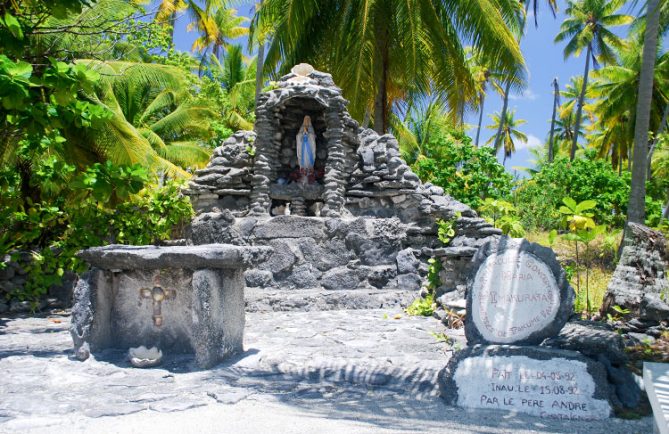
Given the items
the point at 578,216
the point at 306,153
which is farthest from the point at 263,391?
the point at 306,153

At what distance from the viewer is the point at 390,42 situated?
14.2 m

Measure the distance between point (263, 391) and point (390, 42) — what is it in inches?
471

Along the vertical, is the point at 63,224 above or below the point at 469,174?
below

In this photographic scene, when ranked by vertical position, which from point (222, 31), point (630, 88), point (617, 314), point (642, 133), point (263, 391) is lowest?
point (263, 391)

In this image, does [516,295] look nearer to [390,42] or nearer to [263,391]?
[263,391]

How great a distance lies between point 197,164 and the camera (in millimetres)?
17891

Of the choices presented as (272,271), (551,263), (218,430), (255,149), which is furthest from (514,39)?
(218,430)

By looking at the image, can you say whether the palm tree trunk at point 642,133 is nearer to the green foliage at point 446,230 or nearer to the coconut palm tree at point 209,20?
the green foliage at point 446,230

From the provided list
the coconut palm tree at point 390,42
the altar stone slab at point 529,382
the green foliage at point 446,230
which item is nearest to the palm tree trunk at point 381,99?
the coconut palm tree at point 390,42

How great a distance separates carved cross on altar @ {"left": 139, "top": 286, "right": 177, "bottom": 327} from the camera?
17.4ft

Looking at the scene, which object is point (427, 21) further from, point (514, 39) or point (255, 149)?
point (255, 149)

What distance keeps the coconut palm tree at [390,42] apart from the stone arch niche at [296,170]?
6.65ft

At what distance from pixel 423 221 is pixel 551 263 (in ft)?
19.2

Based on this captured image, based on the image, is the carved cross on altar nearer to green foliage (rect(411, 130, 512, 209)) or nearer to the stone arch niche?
the stone arch niche
